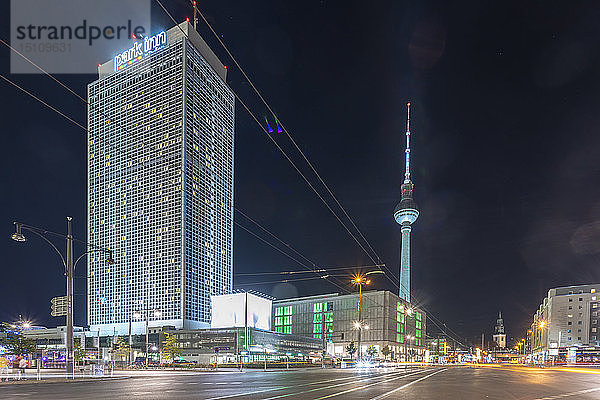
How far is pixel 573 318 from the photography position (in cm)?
Result: 15962

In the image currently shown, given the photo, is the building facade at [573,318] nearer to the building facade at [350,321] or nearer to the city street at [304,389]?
the building facade at [350,321]

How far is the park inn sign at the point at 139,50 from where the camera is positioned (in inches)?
6320

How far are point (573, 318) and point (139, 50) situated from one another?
174405 mm

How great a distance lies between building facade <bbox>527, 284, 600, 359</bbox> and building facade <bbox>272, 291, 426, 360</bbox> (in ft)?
145

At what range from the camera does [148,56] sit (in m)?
163

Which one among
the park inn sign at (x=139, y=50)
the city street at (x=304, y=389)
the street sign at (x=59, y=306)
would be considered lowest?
the city street at (x=304, y=389)

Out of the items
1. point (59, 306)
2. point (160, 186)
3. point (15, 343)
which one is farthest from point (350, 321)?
point (59, 306)

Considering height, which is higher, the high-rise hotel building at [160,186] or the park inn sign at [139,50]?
the park inn sign at [139,50]

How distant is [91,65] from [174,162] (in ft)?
216

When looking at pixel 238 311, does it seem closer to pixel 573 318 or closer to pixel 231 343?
pixel 231 343

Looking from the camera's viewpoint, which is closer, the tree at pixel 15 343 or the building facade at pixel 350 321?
the tree at pixel 15 343

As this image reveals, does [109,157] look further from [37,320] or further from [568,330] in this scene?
[568,330]

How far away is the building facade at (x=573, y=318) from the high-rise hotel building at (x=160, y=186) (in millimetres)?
113560

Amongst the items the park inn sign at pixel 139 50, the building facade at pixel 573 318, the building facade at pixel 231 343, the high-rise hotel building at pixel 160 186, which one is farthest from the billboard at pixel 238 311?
the building facade at pixel 573 318
